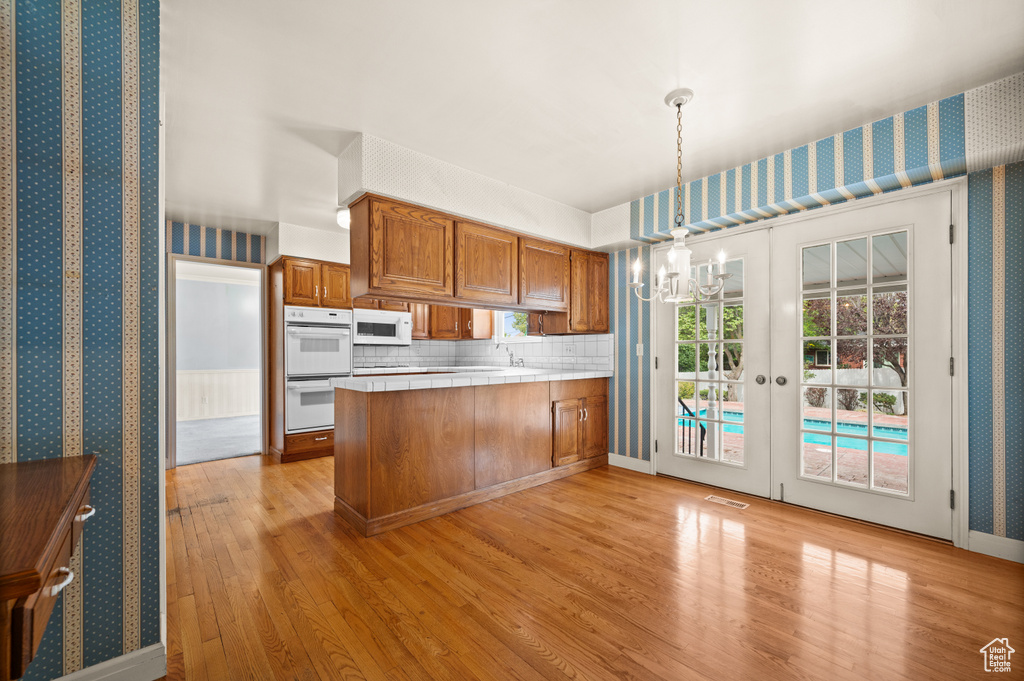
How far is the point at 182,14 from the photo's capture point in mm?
1823

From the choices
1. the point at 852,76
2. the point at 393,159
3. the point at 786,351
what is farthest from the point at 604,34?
the point at 786,351

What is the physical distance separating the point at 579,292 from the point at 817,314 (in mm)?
2000

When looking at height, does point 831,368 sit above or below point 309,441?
above

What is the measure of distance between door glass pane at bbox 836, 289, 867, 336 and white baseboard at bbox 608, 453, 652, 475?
1974 millimetres

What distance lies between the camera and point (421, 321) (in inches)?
232

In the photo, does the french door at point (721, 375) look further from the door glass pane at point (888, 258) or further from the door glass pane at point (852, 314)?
the door glass pane at point (888, 258)

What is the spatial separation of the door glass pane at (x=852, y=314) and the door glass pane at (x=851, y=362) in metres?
0.07

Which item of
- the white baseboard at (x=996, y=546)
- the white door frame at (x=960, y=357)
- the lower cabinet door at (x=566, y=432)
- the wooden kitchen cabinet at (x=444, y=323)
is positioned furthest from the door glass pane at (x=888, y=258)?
the wooden kitchen cabinet at (x=444, y=323)

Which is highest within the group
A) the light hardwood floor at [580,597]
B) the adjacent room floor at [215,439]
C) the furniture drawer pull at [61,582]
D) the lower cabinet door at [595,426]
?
the furniture drawer pull at [61,582]

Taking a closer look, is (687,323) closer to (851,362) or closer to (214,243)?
(851,362)

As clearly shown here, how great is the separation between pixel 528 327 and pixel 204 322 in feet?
20.4

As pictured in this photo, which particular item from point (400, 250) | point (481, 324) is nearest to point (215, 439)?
point (481, 324)

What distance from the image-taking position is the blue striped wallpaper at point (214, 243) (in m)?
4.58

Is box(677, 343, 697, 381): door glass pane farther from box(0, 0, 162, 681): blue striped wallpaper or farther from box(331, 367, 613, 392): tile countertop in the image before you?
box(0, 0, 162, 681): blue striped wallpaper
